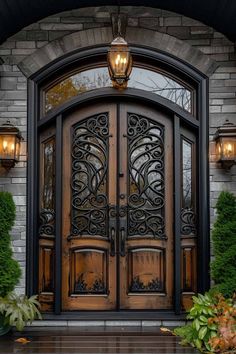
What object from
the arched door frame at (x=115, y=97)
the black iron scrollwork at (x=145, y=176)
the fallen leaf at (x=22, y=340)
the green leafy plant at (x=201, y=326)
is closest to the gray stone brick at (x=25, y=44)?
the arched door frame at (x=115, y=97)

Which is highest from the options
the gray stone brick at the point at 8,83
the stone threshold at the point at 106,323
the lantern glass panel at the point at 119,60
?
the lantern glass panel at the point at 119,60

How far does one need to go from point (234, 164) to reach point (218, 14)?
1.44m

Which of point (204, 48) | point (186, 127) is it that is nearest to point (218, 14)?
point (204, 48)

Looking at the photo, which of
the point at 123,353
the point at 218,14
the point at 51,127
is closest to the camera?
the point at 123,353

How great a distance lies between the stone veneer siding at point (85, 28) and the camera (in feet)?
18.3

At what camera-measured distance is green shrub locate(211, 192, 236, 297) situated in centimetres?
511

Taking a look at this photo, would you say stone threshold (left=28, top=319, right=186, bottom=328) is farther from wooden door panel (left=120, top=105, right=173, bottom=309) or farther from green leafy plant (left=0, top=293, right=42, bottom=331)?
green leafy plant (left=0, top=293, right=42, bottom=331)

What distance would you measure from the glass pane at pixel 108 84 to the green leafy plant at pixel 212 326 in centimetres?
203

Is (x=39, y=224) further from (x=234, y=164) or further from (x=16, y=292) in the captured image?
(x=234, y=164)

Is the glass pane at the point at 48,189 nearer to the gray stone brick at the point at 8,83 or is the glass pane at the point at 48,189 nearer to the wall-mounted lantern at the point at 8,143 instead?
the wall-mounted lantern at the point at 8,143

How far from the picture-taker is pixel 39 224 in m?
5.67

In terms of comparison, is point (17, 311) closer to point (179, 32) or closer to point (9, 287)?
point (9, 287)

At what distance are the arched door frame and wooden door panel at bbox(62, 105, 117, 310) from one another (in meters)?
0.12

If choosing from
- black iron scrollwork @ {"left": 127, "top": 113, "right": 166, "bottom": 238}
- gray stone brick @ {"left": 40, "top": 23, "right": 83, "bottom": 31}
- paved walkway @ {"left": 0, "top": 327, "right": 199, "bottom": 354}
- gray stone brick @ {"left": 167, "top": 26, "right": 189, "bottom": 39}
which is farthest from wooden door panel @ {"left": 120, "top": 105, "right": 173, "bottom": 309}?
gray stone brick @ {"left": 40, "top": 23, "right": 83, "bottom": 31}
